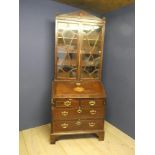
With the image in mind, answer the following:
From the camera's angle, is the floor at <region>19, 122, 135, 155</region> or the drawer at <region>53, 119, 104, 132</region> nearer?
the floor at <region>19, 122, 135, 155</region>

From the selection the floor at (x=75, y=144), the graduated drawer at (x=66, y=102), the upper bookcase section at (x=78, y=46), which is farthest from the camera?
the upper bookcase section at (x=78, y=46)

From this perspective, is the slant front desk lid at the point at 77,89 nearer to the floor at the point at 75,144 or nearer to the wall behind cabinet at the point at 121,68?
the wall behind cabinet at the point at 121,68

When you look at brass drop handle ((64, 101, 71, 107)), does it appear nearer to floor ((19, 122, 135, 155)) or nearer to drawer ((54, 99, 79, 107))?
drawer ((54, 99, 79, 107))

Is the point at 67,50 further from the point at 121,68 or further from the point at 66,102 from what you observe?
the point at 121,68

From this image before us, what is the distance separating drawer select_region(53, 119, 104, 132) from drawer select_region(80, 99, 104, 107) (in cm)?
24

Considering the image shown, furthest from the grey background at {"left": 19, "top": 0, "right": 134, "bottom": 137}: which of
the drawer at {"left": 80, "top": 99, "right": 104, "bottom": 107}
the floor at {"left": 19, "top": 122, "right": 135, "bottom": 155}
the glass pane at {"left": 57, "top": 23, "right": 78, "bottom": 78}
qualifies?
the drawer at {"left": 80, "top": 99, "right": 104, "bottom": 107}

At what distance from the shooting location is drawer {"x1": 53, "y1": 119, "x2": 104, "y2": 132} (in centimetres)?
251

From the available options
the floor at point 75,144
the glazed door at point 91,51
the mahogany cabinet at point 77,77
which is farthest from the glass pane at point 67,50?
the floor at point 75,144

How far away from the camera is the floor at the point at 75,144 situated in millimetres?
2316

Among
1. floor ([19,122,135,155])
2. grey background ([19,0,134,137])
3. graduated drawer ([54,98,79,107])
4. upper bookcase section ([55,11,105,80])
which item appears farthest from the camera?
grey background ([19,0,134,137])

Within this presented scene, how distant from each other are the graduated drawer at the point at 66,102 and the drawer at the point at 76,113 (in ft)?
0.19
